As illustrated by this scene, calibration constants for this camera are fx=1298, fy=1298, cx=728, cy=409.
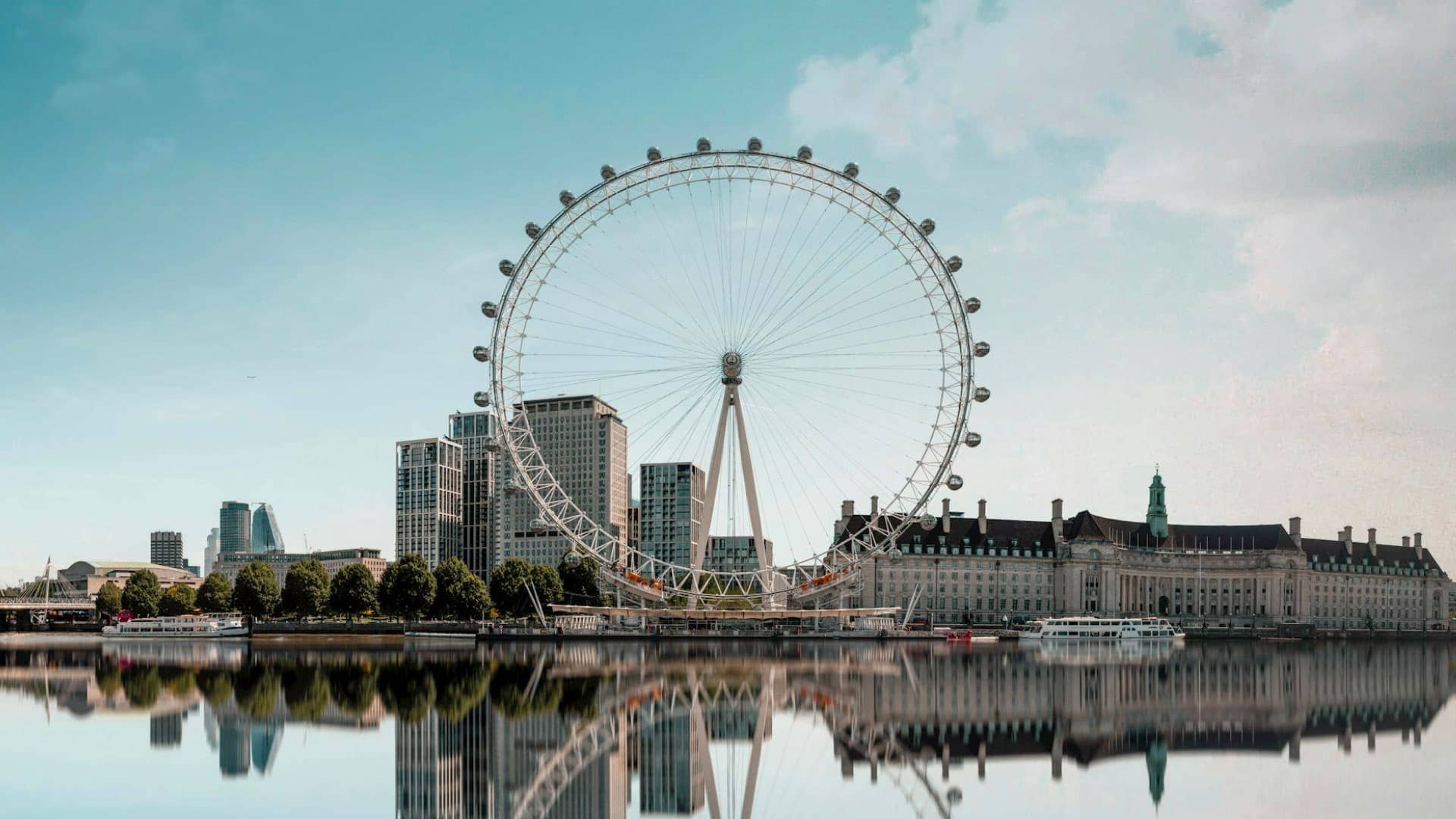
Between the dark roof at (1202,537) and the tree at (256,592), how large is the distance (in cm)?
8741

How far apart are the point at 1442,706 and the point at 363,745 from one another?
3827 cm

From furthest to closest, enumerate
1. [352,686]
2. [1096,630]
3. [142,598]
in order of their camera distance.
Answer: [142,598]
[1096,630]
[352,686]

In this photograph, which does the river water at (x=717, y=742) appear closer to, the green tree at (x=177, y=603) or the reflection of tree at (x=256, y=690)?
the reflection of tree at (x=256, y=690)

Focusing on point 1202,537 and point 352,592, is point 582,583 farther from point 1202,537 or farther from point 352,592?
point 1202,537

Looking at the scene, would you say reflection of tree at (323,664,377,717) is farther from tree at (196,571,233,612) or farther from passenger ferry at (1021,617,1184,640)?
Result: tree at (196,571,233,612)

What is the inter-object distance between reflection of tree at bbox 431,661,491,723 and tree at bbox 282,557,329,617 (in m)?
64.0

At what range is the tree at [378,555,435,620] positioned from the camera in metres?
116

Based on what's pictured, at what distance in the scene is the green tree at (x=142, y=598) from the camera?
134750mm

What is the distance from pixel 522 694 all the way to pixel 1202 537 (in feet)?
431

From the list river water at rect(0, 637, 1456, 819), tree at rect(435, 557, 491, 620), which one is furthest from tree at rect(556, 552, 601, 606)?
river water at rect(0, 637, 1456, 819)

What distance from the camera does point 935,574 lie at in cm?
14038

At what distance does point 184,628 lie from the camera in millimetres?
117812

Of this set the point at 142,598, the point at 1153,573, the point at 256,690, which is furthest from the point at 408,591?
the point at 1153,573

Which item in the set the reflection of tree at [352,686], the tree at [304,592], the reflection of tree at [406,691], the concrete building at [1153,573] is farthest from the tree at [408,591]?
the reflection of tree at [406,691]
